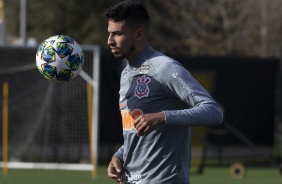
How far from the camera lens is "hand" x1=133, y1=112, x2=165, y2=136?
5.79 m

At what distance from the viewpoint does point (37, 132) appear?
21000 mm

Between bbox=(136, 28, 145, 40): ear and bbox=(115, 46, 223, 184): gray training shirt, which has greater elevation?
bbox=(136, 28, 145, 40): ear

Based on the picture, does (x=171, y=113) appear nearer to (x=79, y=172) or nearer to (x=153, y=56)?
(x=153, y=56)

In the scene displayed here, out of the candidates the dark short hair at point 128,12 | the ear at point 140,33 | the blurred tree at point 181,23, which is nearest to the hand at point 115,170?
the ear at point 140,33

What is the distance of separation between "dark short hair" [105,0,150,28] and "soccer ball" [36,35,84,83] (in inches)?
54.1

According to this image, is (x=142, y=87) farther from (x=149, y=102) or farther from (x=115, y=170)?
(x=115, y=170)

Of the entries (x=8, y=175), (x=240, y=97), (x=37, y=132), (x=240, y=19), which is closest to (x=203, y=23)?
(x=240, y=19)

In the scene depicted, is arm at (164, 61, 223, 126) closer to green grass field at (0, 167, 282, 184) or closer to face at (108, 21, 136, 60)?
face at (108, 21, 136, 60)

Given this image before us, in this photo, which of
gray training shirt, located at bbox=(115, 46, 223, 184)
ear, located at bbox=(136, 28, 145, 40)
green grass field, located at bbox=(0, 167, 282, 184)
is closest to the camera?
gray training shirt, located at bbox=(115, 46, 223, 184)

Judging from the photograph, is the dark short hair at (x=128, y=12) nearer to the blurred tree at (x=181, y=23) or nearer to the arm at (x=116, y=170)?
the arm at (x=116, y=170)

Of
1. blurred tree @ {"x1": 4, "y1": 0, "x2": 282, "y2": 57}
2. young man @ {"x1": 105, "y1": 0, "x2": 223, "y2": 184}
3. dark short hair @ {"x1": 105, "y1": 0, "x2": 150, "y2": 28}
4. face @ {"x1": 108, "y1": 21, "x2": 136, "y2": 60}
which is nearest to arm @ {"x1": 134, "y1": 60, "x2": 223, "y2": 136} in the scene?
young man @ {"x1": 105, "y1": 0, "x2": 223, "y2": 184}

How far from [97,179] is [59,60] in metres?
10.3

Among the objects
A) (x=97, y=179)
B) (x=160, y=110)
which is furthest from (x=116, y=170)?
(x=97, y=179)

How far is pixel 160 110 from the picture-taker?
247 inches
